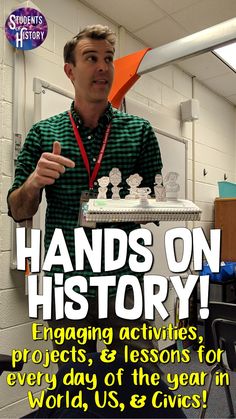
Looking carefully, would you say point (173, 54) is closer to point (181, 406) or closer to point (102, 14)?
point (102, 14)

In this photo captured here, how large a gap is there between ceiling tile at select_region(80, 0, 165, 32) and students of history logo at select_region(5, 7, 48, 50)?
63 cm

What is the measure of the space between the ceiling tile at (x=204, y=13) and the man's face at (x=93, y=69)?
1.75 m

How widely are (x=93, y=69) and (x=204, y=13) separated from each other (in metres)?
1.91

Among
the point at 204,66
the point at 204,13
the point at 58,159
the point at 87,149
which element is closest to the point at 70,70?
the point at 87,149

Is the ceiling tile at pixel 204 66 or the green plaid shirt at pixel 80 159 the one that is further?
the ceiling tile at pixel 204 66

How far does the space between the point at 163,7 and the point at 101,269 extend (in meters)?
2.08

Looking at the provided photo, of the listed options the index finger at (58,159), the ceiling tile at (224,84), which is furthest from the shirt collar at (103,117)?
the ceiling tile at (224,84)

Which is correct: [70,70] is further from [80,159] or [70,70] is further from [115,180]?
[115,180]

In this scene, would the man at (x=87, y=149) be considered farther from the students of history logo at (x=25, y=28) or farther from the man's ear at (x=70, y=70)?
the students of history logo at (x=25, y=28)

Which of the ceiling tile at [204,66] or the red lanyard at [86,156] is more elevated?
the ceiling tile at [204,66]

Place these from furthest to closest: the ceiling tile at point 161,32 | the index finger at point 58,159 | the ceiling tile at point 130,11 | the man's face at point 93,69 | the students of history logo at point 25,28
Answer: the ceiling tile at point 161,32, the ceiling tile at point 130,11, the students of history logo at point 25,28, the man's face at point 93,69, the index finger at point 58,159

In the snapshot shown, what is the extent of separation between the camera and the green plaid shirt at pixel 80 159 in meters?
0.94

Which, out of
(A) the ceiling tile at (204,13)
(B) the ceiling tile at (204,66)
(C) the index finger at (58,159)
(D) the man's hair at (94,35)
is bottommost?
(C) the index finger at (58,159)

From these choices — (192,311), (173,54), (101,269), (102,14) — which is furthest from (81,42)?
(192,311)
